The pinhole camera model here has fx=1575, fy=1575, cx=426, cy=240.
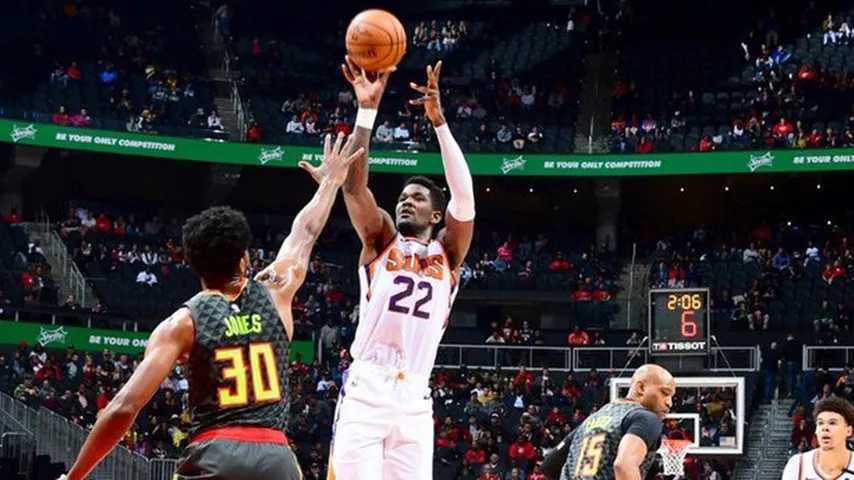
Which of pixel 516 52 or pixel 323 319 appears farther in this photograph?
pixel 516 52

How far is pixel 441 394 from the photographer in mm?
31781

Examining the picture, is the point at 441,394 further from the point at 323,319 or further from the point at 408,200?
the point at 408,200

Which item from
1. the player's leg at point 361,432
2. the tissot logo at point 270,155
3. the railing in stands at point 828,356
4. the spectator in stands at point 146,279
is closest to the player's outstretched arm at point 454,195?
the player's leg at point 361,432

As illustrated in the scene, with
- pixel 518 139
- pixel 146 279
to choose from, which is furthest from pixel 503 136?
pixel 146 279

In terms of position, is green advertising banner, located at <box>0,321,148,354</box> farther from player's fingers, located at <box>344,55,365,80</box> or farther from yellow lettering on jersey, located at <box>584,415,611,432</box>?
player's fingers, located at <box>344,55,365,80</box>

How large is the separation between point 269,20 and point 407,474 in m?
37.6

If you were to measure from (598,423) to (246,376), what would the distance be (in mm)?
3706

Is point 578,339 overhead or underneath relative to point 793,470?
overhead

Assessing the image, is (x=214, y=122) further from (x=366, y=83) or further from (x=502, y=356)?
(x=366, y=83)

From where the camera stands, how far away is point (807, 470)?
1143 centimetres

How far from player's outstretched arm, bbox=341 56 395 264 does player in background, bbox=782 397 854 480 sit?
3525 millimetres

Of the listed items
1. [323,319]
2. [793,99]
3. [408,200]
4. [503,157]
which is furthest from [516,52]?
[408,200]

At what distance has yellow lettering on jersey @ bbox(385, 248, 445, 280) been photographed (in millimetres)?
9805

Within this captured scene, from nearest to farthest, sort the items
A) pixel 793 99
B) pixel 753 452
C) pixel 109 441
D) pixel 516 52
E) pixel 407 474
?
pixel 109 441 → pixel 407 474 → pixel 753 452 → pixel 793 99 → pixel 516 52
